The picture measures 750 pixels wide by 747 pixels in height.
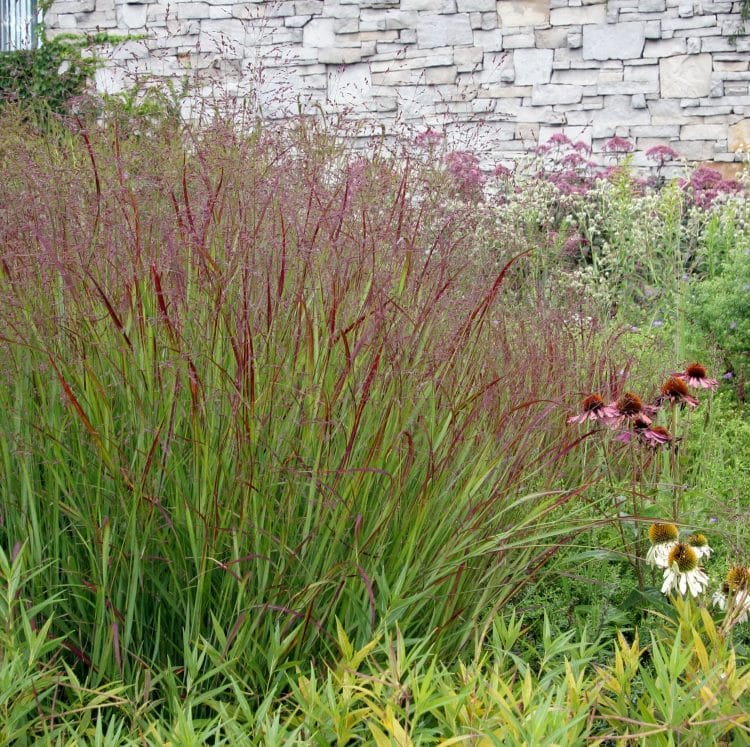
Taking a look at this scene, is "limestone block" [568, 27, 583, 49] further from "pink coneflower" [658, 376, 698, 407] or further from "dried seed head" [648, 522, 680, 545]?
"dried seed head" [648, 522, 680, 545]

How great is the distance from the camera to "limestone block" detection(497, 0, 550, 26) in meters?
10.1

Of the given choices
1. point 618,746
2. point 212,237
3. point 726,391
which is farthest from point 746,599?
point 726,391

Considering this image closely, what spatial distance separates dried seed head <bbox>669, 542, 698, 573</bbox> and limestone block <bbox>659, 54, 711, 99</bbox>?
8.79 m

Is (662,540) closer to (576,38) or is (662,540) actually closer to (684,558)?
(684,558)

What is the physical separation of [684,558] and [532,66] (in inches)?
357

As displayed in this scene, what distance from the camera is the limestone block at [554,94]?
10156mm

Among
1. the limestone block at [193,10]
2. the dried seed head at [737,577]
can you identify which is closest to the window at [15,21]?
the limestone block at [193,10]

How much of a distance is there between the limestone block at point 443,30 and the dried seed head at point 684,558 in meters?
9.29

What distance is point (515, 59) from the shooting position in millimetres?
10312

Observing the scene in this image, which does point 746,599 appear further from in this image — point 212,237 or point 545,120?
point 545,120

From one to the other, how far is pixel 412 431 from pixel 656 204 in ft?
17.2

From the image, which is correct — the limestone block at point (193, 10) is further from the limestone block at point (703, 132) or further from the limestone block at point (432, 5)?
the limestone block at point (703, 132)

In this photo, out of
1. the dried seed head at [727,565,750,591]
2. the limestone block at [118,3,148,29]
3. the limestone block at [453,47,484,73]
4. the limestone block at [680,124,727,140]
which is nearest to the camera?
the dried seed head at [727,565,750,591]

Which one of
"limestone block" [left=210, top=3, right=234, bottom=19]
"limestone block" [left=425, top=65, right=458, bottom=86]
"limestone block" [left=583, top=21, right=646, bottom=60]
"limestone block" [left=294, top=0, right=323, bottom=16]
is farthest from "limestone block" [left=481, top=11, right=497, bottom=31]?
"limestone block" [left=210, top=3, right=234, bottom=19]
